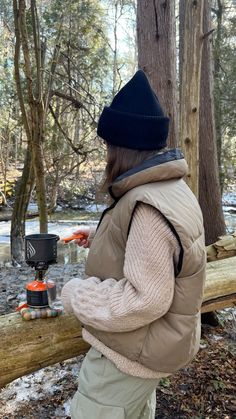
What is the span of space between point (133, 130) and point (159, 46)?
2.60 metres

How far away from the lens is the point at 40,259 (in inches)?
79.5

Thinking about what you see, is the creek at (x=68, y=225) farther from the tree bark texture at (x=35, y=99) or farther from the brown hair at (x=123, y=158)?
the brown hair at (x=123, y=158)

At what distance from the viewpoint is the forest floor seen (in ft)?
9.94

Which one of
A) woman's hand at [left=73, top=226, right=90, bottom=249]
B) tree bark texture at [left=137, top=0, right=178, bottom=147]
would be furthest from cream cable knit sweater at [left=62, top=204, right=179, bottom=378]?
tree bark texture at [left=137, top=0, right=178, bottom=147]

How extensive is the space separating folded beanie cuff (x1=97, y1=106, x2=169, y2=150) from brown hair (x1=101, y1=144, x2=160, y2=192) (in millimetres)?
21

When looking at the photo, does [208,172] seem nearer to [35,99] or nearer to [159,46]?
[159,46]

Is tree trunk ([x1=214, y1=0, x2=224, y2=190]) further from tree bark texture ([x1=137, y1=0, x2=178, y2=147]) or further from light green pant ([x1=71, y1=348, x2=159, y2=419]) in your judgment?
light green pant ([x1=71, y1=348, x2=159, y2=419])

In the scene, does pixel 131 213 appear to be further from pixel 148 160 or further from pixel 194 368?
pixel 194 368

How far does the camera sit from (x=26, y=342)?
227 cm

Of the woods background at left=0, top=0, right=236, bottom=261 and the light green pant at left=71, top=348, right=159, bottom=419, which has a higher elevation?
the woods background at left=0, top=0, right=236, bottom=261

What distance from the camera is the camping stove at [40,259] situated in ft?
6.55

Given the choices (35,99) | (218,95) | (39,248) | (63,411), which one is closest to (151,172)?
(39,248)

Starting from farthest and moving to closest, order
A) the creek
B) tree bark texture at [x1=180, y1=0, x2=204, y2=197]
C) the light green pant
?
1. the creek
2. tree bark texture at [x1=180, y1=0, x2=204, y2=197]
3. the light green pant

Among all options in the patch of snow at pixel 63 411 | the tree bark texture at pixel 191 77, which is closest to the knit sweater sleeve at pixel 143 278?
the patch of snow at pixel 63 411
